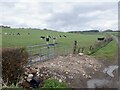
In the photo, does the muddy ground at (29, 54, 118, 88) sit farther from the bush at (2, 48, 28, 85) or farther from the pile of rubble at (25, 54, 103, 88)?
the bush at (2, 48, 28, 85)

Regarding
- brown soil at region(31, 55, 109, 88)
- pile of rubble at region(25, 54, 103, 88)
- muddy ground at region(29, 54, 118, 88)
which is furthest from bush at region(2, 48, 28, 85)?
brown soil at region(31, 55, 109, 88)

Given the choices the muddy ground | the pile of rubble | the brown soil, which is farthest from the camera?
the brown soil

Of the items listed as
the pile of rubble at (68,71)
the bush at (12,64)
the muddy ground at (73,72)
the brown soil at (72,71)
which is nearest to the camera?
the bush at (12,64)

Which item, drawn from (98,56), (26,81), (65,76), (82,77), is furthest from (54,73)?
(98,56)

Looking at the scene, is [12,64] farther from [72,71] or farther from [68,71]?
[72,71]

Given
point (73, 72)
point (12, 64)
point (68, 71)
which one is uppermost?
point (12, 64)

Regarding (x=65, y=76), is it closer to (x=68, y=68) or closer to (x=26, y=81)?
(x=68, y=68)

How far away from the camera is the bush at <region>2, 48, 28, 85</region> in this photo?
1494 centimetres

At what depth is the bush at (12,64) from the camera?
14944 millimetres

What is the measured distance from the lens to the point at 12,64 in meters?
15.3

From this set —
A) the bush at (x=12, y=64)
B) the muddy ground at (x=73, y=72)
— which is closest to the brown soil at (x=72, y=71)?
the muddy ground at (x=73, y=72)

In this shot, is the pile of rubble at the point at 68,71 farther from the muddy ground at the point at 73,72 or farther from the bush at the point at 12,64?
the bush at the point at 12,64

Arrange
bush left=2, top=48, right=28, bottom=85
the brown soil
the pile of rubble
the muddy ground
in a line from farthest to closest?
1. the brown soil
2. the muddy ground
3. the pile of rubble
4. bush left=2, top=48, right=28, bottom=85

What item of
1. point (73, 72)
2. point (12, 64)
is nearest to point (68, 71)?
point (73, 72)
